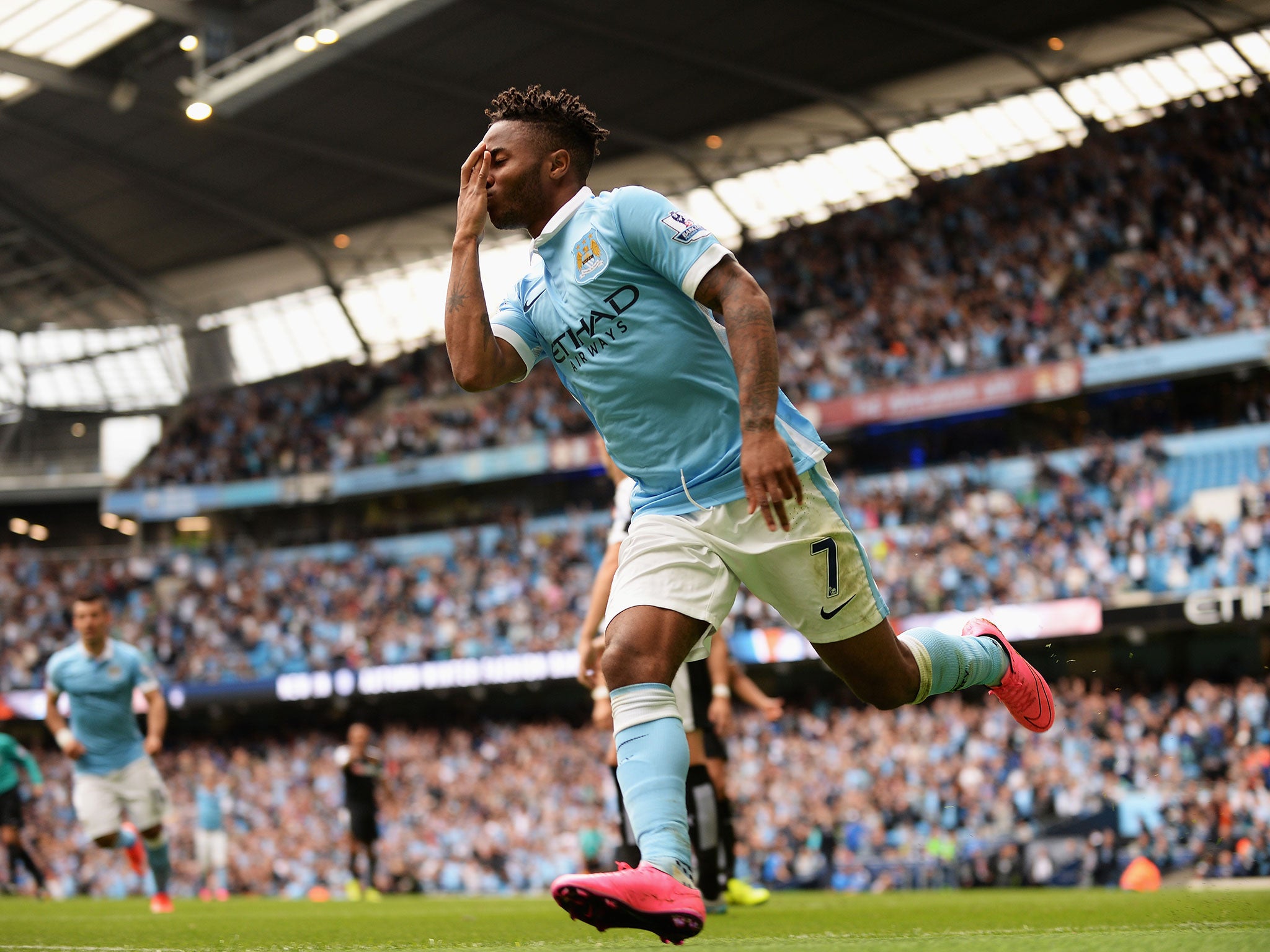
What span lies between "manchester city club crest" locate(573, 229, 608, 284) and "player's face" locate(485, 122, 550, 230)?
0.21 metres

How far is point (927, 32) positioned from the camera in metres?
22.6

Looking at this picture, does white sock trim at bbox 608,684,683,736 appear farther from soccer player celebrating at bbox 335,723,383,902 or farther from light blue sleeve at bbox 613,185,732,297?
soccer player celebrating at bbox 335,723,383,902

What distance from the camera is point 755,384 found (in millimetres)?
3133

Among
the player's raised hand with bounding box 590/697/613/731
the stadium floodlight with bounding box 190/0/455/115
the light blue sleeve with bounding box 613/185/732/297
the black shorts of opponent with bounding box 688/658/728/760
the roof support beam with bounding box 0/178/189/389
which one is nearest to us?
the light blue sleeve with bounding box 613/185/732/297

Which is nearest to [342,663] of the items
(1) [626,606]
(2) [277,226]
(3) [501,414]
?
(3) [501,414]

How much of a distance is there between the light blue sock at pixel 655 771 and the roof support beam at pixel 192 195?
27.0 m

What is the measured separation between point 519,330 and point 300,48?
19682 millimetres

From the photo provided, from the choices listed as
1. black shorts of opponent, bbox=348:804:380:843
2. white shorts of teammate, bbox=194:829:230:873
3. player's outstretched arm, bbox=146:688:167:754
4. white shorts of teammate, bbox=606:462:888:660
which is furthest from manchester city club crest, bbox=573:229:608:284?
white shorts of teammate, bbox=194:829:230:873

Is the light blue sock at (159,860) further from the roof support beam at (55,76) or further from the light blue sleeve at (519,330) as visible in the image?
the roof support beam at (55,76)

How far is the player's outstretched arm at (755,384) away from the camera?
9.92 ft

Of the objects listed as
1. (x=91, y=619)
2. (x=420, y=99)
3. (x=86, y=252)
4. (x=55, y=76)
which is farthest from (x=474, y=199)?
(x=86, y=252)

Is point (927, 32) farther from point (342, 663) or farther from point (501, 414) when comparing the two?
→ point (342, 663)

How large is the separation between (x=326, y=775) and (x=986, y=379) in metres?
15.5

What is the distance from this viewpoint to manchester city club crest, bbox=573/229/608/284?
3416 millimetres
